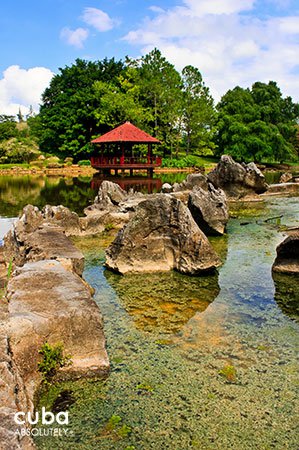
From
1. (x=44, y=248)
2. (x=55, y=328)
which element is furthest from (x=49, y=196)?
(x=55, y=328)

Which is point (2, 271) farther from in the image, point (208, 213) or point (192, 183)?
point (192, 183)

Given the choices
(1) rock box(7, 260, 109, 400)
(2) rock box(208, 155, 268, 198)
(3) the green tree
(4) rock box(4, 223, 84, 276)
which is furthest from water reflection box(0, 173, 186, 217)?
(3) the green tree

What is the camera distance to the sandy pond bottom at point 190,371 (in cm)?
442

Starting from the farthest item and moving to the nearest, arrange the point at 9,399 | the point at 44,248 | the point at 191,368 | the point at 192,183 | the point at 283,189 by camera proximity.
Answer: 1. the point at 283,189
2. the point at 192,183
3. the point at 44,248
4. the point at 191,368
5. the point at 9,399

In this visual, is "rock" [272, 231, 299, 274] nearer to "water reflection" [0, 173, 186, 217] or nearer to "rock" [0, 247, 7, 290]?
"rock" [0, 247, 7, 290]

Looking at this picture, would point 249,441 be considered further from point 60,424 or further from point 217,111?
point 217,111

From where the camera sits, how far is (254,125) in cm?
5378

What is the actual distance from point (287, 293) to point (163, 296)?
8.33 feet

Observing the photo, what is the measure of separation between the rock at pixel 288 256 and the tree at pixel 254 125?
147 ft

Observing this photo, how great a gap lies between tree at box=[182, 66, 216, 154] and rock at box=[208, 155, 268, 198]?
1272 inches


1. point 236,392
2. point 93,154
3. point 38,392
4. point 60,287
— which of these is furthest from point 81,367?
point 93,154

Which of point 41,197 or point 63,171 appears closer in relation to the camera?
point 41,197

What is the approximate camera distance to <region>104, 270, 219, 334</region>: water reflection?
23.8ft

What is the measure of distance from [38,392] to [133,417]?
3.88 feet
